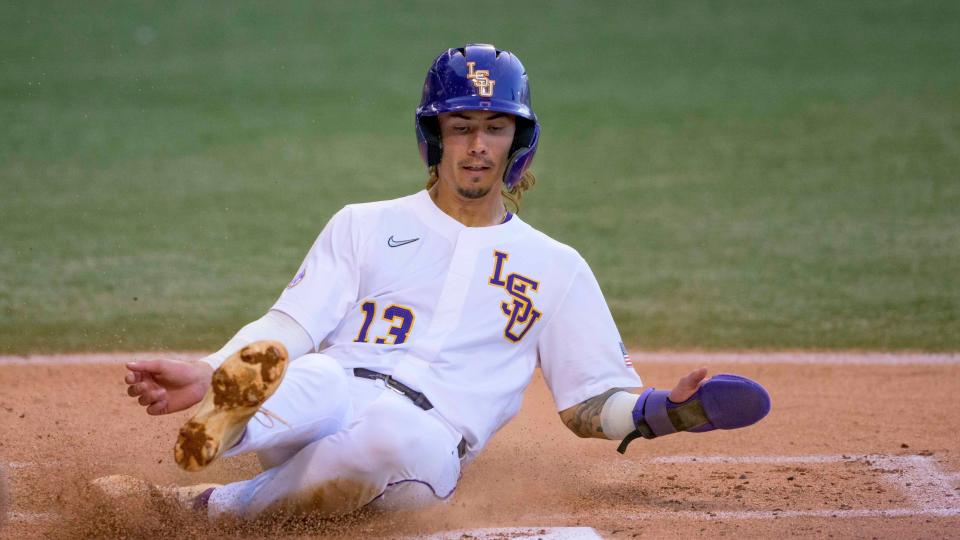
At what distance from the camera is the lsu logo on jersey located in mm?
4234

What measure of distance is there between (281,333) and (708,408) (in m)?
1.31

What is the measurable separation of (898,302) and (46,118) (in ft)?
27.2

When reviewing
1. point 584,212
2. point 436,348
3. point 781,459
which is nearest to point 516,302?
point 436,348

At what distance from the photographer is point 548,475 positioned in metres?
4.82

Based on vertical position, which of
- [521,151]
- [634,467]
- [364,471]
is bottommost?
[634,467]

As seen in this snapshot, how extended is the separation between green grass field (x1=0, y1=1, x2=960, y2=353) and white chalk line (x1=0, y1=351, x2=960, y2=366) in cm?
16

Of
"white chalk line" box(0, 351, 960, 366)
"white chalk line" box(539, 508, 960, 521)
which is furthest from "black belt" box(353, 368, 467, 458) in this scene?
"white chalk line" box(0, 351, 960, 366)

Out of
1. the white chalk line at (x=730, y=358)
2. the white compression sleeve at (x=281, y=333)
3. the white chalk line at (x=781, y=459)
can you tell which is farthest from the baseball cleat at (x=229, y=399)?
the white chalk line at (x=730, y=358)

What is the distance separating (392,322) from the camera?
4.17 m

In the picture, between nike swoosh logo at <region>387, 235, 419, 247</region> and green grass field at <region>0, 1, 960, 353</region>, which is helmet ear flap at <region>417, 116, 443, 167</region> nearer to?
nike swoosh logo at <region>387, 235, 419, 247</region>

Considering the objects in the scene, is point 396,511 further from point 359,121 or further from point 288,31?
point 288,31

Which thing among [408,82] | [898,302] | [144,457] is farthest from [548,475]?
[408,82]

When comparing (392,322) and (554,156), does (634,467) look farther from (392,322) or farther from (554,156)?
(554,156)

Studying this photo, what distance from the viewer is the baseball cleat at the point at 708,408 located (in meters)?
4.04
